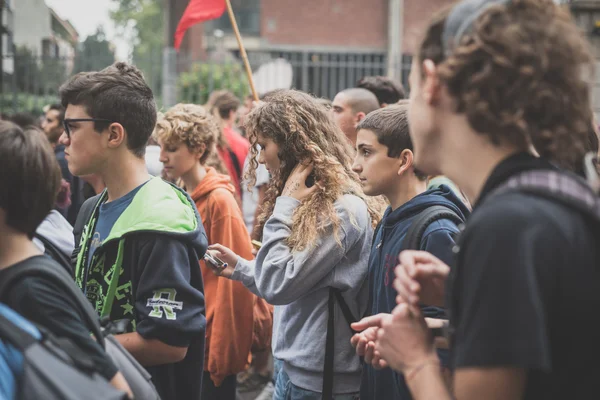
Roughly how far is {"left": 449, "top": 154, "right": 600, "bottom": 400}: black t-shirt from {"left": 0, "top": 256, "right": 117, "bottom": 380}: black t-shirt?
42.3 inches

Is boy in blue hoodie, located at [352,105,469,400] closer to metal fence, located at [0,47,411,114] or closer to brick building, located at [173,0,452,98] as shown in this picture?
metal fence, located at [0,47,411,114]

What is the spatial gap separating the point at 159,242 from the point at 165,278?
13 centimetres

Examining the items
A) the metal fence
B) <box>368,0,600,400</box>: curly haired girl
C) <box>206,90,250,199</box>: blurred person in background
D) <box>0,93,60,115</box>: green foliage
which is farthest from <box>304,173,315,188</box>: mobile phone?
<box>0,93,60,115</box>: green foliage

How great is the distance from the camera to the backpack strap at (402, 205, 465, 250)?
2.95 meters

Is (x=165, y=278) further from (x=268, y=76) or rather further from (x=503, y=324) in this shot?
(x=268, y=76)

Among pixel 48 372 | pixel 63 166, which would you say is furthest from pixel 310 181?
pixel 63 166

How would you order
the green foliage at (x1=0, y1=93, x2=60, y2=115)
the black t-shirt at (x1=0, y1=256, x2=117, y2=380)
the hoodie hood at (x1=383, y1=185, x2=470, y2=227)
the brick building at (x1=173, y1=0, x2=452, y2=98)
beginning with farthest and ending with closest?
the brick building at (x1=173, y1=0, x2=452, y2=98) → the green foliage at (x1=0, y1=93, x2=60, y2=115) → the hoodie hood at (x1=383, y1=185, x2=470, y2=227) → the black t-shirt at (x1=0, y1=256, x2=117, y2=380)

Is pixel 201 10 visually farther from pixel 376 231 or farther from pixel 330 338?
pixel 330 338

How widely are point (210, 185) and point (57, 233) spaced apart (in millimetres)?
1886

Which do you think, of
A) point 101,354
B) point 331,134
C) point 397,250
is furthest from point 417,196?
point 101,354

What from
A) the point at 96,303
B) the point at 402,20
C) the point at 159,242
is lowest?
the point at 96,303

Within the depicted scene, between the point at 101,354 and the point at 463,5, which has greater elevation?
the point at 463,5

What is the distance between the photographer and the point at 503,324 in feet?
4.55

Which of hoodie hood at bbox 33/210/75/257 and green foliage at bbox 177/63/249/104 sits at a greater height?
green foliage at bbox 177/63/249/104
